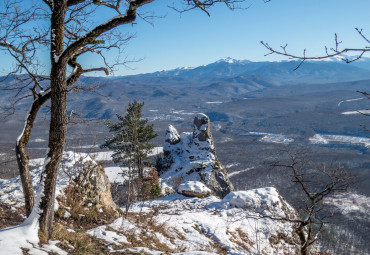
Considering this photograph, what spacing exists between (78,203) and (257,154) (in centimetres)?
10062

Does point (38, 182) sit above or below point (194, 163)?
above

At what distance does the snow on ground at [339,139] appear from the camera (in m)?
129

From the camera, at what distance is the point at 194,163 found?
25938mm

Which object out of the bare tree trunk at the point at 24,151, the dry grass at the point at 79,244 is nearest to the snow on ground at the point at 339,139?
the dry grass at the point at 79,244

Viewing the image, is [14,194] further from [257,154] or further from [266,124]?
[266,124]

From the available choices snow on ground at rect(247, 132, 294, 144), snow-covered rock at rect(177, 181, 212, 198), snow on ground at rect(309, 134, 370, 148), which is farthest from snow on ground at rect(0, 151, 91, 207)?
snow on ground at rect(309, 134, 370, 148)

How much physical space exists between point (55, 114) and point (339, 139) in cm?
15611

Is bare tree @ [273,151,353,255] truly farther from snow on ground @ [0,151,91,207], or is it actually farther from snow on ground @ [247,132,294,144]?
snow on ground @ [247,132,294,144]

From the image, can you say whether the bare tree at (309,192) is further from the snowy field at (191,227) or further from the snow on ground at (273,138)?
the snow on ground at (273,138)

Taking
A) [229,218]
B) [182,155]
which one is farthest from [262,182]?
[229,218]

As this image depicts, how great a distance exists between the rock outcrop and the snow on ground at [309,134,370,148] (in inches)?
4797

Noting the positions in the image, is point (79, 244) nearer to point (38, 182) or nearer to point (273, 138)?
point (38, 182)

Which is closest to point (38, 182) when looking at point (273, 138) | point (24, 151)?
point (24, 151)

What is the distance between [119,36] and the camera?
5730 millimetres
